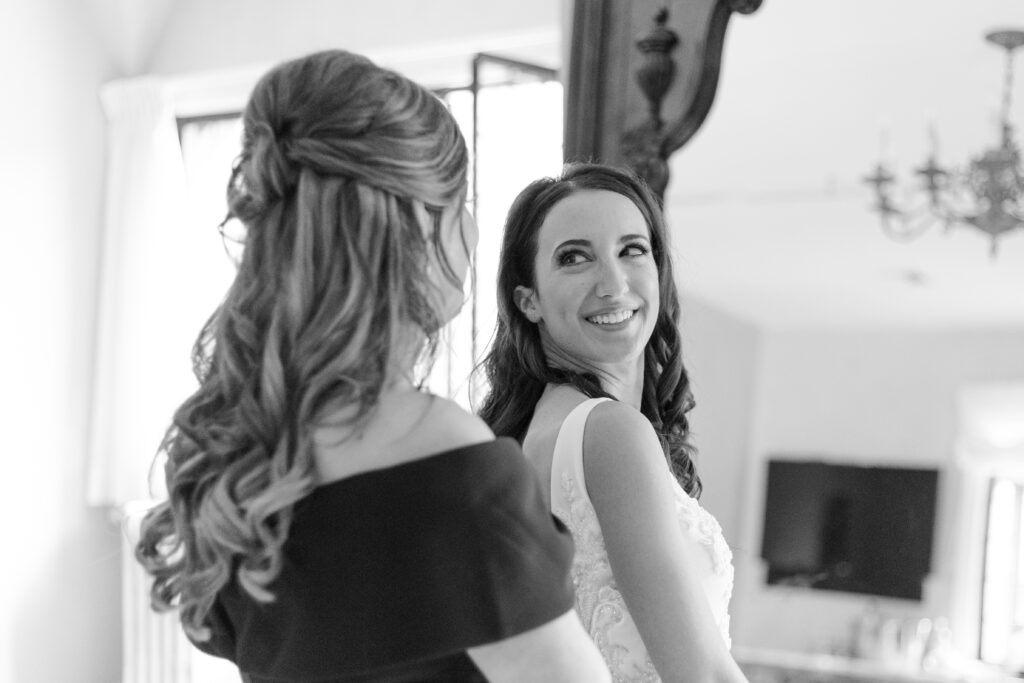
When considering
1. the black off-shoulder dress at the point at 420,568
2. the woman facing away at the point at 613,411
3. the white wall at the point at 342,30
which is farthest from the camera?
the white wall at the point at 342,30

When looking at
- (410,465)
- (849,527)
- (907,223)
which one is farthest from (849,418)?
(410,465)

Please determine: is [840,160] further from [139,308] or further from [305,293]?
[139,308]

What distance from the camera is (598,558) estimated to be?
1.28m

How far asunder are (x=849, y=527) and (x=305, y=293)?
110 centimetres

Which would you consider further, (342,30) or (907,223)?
(342,30)

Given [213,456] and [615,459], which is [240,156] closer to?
[213,456]

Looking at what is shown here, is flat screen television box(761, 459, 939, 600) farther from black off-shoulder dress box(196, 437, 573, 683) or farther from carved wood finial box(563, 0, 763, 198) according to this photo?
black off-shoulder dress box(196, 437, 573, 683)

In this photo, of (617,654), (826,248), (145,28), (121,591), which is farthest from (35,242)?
(617,654)

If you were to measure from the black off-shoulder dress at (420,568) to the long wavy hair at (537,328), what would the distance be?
1.60 ft

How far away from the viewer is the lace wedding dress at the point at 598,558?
1281mm

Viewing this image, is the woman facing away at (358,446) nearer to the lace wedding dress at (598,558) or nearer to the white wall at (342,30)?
the lace wedding dress at (598,558)

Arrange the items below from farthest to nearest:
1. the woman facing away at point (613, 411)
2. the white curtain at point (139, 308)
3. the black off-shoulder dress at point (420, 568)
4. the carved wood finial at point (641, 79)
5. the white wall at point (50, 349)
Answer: the white curtain at point (139, 308) → the white wall at point (50, 349) → the carved wood finial at point (641, 79) → the woman facing away at point (613, 411) → the black off-shoulder dress at point (420, 568)

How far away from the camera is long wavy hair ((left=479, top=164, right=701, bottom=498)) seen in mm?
1465

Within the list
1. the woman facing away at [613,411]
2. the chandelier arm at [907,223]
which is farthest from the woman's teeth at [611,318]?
the chandelier arm at [907,223]
